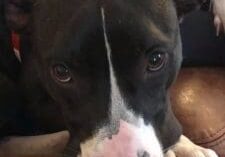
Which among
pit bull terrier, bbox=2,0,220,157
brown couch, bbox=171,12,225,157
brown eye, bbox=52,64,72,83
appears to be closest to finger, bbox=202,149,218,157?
brown couch, bbox=171,12,225,157

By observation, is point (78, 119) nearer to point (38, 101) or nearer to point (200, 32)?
point (38, 101)

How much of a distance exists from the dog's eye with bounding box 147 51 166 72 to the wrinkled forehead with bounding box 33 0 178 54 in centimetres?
3

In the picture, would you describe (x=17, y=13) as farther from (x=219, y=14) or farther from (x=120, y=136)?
(x=219, y=14)

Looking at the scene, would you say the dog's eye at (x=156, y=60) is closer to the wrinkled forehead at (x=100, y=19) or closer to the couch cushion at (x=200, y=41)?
the wrinkled forehead at (x=100, y=19)

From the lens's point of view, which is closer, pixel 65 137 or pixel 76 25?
pixel 76 25

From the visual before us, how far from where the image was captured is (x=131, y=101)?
123cm

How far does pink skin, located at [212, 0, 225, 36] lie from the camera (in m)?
1.72

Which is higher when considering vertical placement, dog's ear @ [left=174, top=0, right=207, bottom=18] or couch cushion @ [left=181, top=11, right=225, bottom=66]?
dog's ear @ [left=174, top=0, right=207, bottom=18]

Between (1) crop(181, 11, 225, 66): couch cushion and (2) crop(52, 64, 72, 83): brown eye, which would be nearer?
(2) crop(52, 64, 72, 83): brown eye

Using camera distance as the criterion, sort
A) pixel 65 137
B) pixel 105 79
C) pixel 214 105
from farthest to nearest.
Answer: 1. pixel 214 105
2. pixel 65 137
3. pixel 105 79

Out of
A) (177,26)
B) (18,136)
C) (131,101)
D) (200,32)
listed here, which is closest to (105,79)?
(131,101)

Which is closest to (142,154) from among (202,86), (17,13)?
(17,13)

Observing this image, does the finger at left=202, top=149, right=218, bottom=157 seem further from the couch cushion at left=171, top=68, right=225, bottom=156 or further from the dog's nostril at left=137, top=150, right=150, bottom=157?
the dog's nostril at left=137, top=150, right=150, bottom=157

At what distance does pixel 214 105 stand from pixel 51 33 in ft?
1.94
